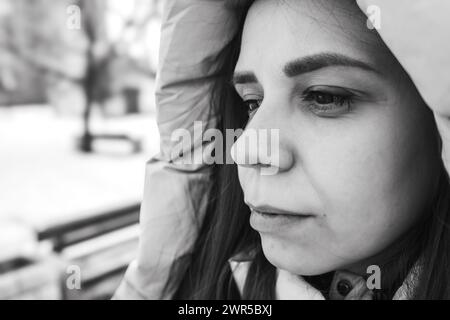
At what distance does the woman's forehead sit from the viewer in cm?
Answer: 80

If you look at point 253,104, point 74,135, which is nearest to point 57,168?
point 74,135

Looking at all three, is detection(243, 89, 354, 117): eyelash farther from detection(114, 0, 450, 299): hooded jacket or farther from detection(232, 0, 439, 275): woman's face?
detection(114, 0, 450, 299): hooded jacket

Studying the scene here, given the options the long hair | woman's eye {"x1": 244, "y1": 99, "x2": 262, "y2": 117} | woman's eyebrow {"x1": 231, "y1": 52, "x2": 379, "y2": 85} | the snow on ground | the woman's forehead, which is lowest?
the snow on ground

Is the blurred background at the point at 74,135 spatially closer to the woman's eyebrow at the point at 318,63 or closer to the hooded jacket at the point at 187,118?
the hooded jacket at the point at 187,118

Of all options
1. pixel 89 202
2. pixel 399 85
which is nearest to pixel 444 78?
pixel 399 85

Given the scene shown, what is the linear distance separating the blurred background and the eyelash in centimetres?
173

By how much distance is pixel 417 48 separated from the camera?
65 centimetres

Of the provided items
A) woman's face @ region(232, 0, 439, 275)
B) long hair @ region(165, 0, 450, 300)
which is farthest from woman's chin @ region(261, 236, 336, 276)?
long hair @ region(165, 0, 450, 300)

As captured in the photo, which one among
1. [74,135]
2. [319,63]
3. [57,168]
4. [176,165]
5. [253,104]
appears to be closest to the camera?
[319,63]

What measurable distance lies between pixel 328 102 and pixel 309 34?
5.1 inches

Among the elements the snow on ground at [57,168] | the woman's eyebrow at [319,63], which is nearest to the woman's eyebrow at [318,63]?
the woman's eyebrow at [319,63]

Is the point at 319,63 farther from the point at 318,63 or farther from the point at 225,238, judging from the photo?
the point at 225,238

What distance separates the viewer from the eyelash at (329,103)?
0.82m

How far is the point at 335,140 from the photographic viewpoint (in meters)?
0.81
